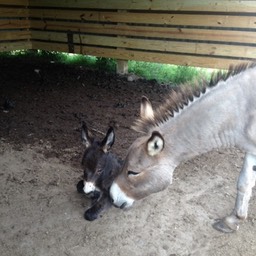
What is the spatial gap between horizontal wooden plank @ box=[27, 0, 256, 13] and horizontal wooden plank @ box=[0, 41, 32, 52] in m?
1.56

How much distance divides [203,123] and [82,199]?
1.64m

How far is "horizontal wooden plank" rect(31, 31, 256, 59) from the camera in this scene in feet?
21.1

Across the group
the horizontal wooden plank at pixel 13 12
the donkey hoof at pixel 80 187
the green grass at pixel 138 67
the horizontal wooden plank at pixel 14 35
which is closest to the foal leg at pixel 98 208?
the donkey hoof at pixel 80 187

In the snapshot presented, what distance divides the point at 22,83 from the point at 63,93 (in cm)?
107

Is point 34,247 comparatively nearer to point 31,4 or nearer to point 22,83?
point 22,83

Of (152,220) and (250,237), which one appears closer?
(250,237)

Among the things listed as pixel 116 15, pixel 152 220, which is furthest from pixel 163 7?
pixel 152 220

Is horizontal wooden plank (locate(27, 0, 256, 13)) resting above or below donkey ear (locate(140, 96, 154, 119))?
above

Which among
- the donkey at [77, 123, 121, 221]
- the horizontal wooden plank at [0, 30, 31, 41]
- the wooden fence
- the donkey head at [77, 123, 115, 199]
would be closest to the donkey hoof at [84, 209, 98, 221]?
the donkey at [77, 123, 121, 221]

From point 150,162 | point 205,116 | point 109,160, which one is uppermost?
point 205,116

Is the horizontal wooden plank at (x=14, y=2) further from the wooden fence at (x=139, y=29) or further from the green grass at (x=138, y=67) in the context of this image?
the green grass at (x=138, y=67)

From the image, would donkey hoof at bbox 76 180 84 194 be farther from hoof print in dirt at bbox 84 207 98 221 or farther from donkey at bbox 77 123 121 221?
hoof print in dirt at bbox 84 207 98 221

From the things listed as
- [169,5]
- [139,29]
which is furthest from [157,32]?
[169,5]

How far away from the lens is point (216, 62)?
22.1 feet
